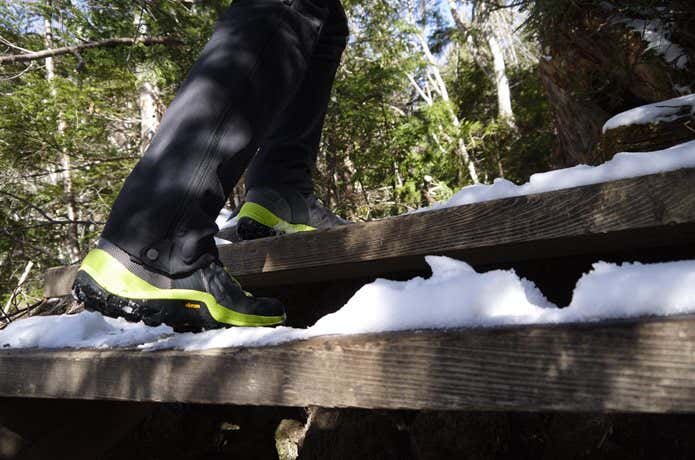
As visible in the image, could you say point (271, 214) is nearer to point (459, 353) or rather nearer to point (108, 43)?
point (459, 353)

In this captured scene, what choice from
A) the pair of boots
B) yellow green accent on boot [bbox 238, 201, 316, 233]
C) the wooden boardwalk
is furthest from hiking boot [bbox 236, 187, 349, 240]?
the pair of boots

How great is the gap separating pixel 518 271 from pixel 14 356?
1419mm

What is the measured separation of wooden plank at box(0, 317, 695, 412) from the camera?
Result: 58 centimetres

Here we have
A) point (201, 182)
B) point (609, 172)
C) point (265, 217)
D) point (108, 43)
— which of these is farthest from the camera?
point (108, 43)

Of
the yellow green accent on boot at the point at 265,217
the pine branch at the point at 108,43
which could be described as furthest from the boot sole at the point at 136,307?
the pine branch at the point at 108,43

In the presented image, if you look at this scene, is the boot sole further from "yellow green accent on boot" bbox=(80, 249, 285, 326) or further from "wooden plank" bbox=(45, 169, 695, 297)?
"wooden plank" bbox=(45, 169, 695, 297)

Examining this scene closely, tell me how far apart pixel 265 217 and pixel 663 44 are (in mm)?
2123

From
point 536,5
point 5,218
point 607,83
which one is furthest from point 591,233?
point 5,218

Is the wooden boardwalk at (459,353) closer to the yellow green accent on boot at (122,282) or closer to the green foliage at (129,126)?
the yellow green accent on boot at (122,282)

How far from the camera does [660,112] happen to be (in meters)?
2.15

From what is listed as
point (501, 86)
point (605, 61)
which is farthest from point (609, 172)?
point (501, 86)

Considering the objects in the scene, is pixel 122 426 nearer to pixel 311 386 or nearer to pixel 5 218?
pixel 311 386

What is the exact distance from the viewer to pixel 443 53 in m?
15.6

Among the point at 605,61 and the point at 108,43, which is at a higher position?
the point at 605,61
